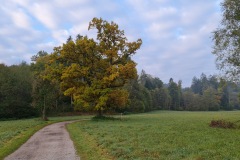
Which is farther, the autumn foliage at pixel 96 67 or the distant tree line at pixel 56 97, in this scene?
the distant tree line at pixel 56 97

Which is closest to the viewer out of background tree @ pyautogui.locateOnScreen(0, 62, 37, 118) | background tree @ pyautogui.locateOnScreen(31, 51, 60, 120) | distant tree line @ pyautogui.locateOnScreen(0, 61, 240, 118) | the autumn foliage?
the autumn foliage

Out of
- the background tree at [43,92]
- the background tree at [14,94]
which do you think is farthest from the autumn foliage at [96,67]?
the background tree at [14,94]

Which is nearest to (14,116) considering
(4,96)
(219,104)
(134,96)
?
(4,96)

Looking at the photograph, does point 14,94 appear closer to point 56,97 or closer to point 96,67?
point 56,97

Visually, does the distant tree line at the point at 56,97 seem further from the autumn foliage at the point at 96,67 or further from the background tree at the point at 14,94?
the autumn foliage at the point at 96,67

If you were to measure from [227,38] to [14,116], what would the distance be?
57116 millimetres

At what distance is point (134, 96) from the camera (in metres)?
105

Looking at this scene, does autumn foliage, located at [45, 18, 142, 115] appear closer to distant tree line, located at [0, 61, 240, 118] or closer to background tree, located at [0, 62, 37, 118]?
distant tree line, located at [0, 61, 240, 118]

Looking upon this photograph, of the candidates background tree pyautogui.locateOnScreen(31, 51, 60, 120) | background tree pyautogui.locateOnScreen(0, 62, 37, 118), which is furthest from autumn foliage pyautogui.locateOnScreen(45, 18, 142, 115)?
→ background tree pyautogui.locateOnScreen(0, 62, 37, 118)

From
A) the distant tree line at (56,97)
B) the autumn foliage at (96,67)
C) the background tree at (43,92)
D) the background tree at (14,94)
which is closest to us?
the autumn foliage at (96,67)

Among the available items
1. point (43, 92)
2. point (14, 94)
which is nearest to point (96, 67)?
point (43, 92)

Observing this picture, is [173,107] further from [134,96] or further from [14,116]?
[14,116]

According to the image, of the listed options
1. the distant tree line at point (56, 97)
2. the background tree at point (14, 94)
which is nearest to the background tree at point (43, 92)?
the distant tree line at point (56, 97)

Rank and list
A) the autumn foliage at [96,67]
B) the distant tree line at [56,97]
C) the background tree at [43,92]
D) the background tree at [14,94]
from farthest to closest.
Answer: the background tree at [14,94] < the distant tree line at [56,97] < the background tree at [43,92] < the autumn foliage at [96,67]
